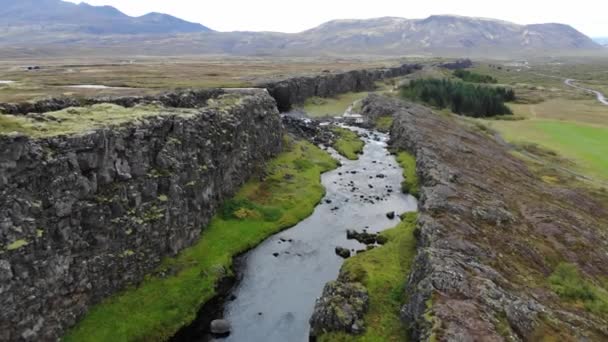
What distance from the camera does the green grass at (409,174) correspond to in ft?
260

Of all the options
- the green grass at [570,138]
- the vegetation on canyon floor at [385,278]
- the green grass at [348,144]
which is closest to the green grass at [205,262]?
the vegetation on canyon floor at [385,278]

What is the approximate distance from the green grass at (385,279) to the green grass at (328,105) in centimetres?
9571

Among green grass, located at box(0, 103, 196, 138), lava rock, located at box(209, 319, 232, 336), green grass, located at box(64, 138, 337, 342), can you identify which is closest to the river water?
lava rock, located at box(209, 319, 232, 336)

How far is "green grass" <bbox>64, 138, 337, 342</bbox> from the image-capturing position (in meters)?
41.3

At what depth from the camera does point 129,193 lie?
1859 inches

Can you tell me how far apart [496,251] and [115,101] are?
5823cm

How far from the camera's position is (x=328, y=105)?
558 feet

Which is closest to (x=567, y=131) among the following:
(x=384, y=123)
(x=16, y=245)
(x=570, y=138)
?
Answer: (x=570, y=138)

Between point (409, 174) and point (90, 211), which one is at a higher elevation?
point (90, 211)

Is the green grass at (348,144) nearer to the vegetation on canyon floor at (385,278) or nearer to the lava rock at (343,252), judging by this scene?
the vegetation on canyon floor at (385,278)

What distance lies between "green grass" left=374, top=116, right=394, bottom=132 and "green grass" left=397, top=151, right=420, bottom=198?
30246 mm

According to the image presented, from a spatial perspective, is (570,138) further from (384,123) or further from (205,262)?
(205,262)

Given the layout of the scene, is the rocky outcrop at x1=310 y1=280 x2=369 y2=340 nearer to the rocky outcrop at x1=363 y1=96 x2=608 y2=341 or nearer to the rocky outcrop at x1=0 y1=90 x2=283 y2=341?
the rocky outcrop at x1=363 y1=96 x2=608 y2=341

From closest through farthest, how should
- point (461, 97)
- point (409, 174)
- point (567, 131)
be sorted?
point (409, 174) → point (567, 131) → point (461, 97)
